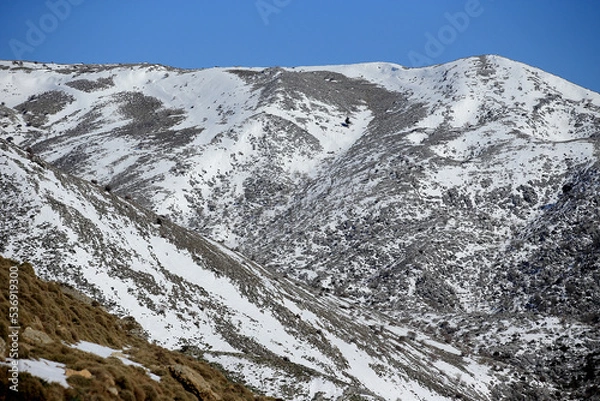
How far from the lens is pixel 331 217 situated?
272 ft

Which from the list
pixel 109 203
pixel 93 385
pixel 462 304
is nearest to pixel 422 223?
pixel 462 304

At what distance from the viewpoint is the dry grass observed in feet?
45.0

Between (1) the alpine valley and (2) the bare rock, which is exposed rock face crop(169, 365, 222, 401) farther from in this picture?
(1) the alpine valley

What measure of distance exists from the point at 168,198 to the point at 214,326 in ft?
182

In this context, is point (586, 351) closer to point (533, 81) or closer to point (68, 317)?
point (68, 317)

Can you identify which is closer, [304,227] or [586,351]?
[586,351]

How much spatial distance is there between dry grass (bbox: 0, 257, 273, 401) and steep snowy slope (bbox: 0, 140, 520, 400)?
678 cm

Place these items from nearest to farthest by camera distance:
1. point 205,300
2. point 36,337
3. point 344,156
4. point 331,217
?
point 36,337, point 205,300, point 331,217, point 344,156

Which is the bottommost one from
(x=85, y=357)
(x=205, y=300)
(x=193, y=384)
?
(x=193, y=384)

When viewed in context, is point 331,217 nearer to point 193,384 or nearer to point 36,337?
point 193,384

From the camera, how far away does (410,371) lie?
43781mm

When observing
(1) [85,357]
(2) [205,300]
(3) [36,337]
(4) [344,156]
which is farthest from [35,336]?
(4) [344,156]

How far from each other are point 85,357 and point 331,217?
67119 millimetres

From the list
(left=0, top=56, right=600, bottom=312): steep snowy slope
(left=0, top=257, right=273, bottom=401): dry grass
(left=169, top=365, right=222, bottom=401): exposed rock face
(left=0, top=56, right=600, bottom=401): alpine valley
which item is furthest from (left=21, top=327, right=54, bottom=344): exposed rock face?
(left=0, top=56, right=600, bottom=312): steep snowy slope
